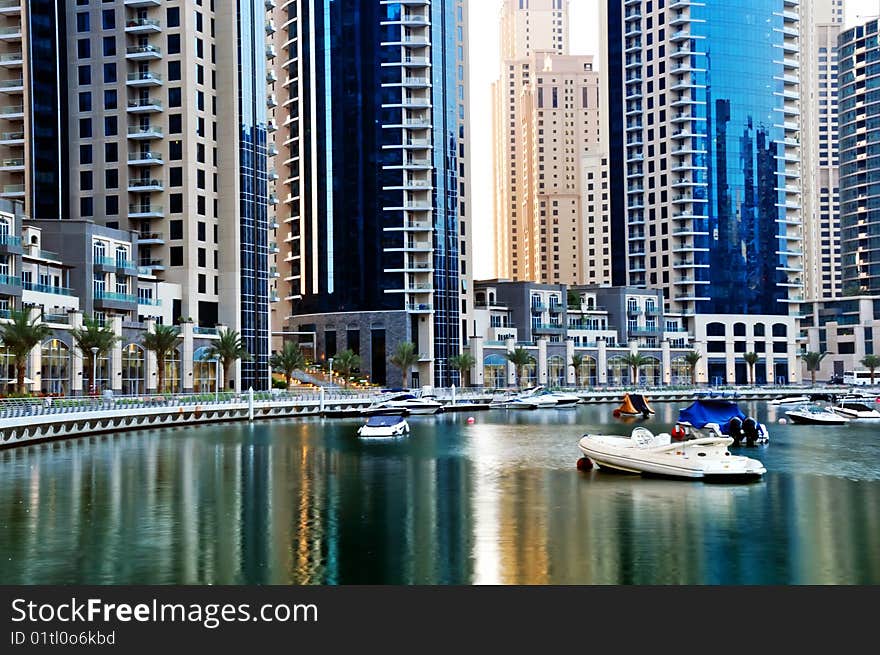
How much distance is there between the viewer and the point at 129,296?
11600cm

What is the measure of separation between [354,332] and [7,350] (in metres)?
74.4

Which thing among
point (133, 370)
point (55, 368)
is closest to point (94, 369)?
point (55, 368)

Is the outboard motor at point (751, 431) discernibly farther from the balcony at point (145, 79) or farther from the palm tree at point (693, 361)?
the palm tree at point (693, 361)

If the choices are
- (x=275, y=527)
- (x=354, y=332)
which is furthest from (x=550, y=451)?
(x=354, y=332)

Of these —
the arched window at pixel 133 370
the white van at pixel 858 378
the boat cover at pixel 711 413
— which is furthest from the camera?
the white van at pixel 858 378

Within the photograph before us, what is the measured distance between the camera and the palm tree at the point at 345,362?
489 ft

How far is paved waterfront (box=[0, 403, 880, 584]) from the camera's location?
33750mm

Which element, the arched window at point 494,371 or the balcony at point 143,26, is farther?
the arched window at point 494,371

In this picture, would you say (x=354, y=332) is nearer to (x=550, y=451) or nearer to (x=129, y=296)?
(x=129, y=296)

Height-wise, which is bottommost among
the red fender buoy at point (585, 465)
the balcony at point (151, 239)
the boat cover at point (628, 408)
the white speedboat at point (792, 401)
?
the white speedboat at point (792, 401)

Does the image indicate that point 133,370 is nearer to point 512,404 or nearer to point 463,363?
point 512,404

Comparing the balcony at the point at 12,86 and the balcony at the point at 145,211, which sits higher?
the balcony at the point at 12,86

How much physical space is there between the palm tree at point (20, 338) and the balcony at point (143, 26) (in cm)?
5540

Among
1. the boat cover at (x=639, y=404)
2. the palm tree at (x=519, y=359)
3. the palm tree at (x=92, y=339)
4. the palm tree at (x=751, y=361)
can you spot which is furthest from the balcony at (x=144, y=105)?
the palm tree at (x=751, y=361)
